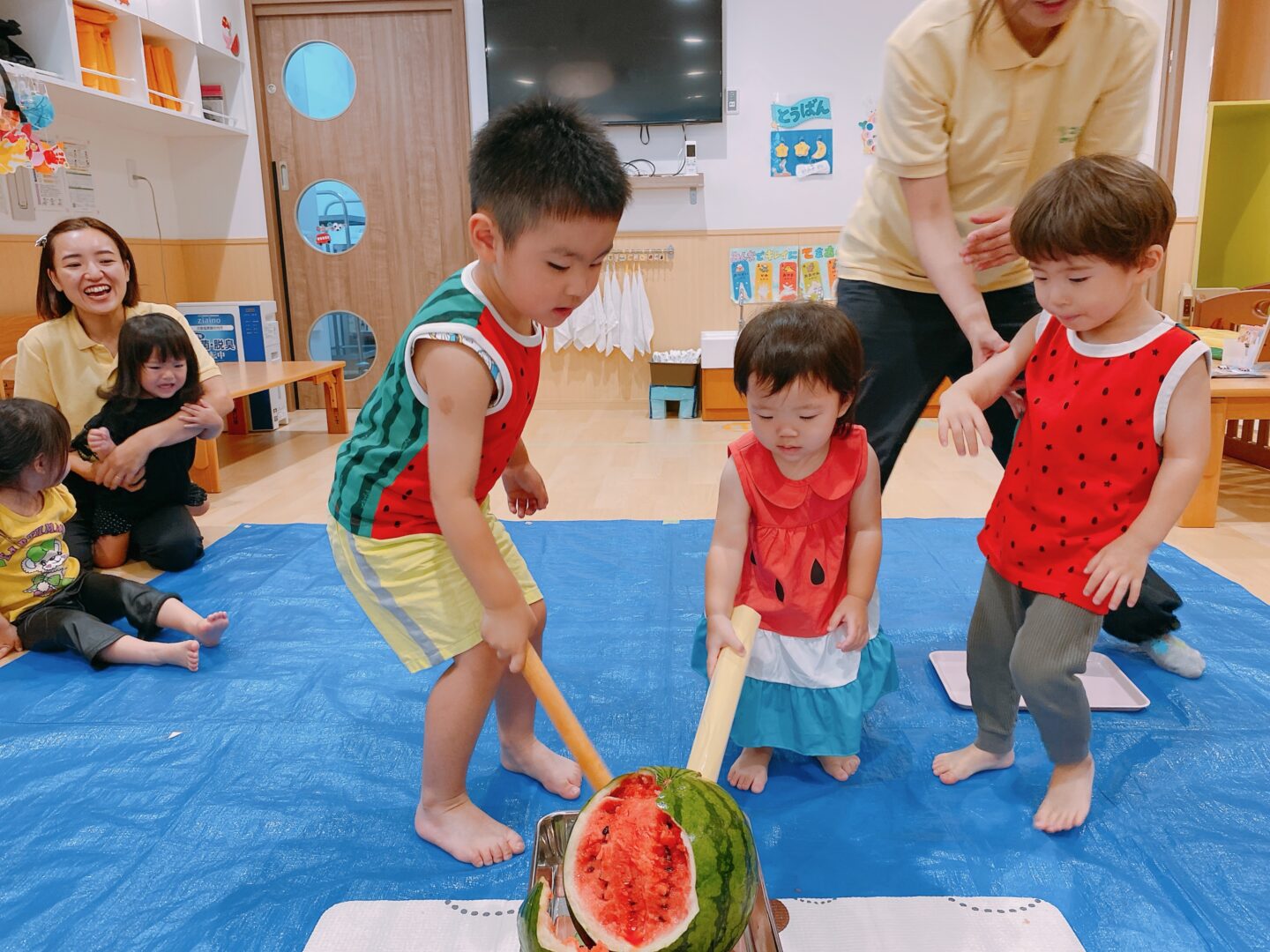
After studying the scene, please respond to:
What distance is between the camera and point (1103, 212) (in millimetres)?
1069

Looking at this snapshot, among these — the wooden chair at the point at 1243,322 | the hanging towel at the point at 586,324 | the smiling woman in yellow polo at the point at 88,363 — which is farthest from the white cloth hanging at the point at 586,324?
the wooden chair at the point at 1243,322

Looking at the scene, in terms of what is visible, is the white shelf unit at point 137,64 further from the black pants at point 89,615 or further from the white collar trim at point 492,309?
the white collar trim at point 492,309

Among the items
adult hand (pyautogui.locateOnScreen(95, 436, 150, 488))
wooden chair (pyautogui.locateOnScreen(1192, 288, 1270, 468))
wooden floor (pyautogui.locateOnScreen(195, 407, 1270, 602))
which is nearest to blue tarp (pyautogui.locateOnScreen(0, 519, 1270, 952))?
adult hand (pyautogui.locateOnScreen(95, 436, 150, 488))

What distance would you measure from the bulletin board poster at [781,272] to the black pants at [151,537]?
318 centimetres

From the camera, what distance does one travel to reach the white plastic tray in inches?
63.1

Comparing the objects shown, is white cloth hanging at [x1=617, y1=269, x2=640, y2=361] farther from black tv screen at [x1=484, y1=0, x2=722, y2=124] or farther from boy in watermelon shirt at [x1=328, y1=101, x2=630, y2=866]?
boy in watermelon shirt at [x1=328, y1=101, x2=630, y2=866]

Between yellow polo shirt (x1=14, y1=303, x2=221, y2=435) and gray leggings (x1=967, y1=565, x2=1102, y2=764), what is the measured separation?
2305 millimetres

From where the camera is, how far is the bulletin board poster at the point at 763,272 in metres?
4.75

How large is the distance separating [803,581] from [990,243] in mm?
626

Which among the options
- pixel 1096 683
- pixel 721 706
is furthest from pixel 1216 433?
pixel 721 706

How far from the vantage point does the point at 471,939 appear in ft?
3.45

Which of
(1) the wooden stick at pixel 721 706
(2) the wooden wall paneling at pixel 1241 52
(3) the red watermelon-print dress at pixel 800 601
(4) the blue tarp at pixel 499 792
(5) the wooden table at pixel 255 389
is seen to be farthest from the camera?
(2) the wooden wall paneling at pixel 1241 52

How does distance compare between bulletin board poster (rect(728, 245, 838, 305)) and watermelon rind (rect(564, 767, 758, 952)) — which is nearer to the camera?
watermelon rind (rect(564, 767, 758, 952))

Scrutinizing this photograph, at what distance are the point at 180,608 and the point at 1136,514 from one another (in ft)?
5.99
